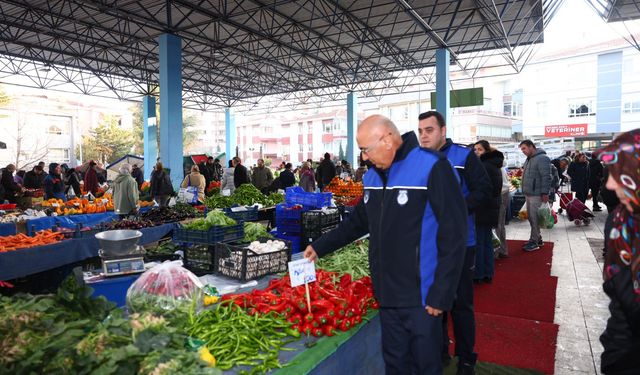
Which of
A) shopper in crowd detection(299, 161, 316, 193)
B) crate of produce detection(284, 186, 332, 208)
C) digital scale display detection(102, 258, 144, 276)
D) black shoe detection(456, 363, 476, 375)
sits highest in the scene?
shopper in crowd detection(299, 161, 316, 193)

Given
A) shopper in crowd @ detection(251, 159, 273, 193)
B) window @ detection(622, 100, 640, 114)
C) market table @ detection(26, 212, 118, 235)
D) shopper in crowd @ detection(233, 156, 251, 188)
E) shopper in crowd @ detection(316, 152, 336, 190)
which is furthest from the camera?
window @ detection(622, 100, 640, 114)

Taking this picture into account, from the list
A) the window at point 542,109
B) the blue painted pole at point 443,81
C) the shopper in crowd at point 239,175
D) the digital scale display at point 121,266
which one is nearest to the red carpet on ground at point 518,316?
the digital scale display at point 121,266

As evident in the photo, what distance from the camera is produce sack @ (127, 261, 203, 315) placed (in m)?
2.37

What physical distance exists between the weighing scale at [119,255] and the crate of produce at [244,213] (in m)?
3.21

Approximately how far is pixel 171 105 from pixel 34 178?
4488mm

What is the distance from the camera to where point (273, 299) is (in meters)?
2.66

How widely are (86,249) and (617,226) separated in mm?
6165

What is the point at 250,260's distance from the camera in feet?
11.2

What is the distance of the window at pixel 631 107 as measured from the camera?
27562 mm

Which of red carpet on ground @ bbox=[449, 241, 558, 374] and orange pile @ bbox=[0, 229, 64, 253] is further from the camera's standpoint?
orange pile @ bbox=[0, 229, 64, 253]

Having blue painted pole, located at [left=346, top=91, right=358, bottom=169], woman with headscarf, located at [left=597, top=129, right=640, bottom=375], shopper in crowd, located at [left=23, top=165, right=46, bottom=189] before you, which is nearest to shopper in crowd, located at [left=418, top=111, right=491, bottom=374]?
woman with headscarf, located at [left=597, top=129, right=640, bottom=375]

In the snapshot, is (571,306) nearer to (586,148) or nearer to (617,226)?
(617,226)

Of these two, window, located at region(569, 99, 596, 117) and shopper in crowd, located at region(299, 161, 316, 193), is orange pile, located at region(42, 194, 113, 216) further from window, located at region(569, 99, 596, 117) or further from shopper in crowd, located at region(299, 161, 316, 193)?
window, located at region(569, 99, 596, 117)

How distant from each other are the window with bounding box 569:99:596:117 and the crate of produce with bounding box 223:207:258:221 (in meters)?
30.2
